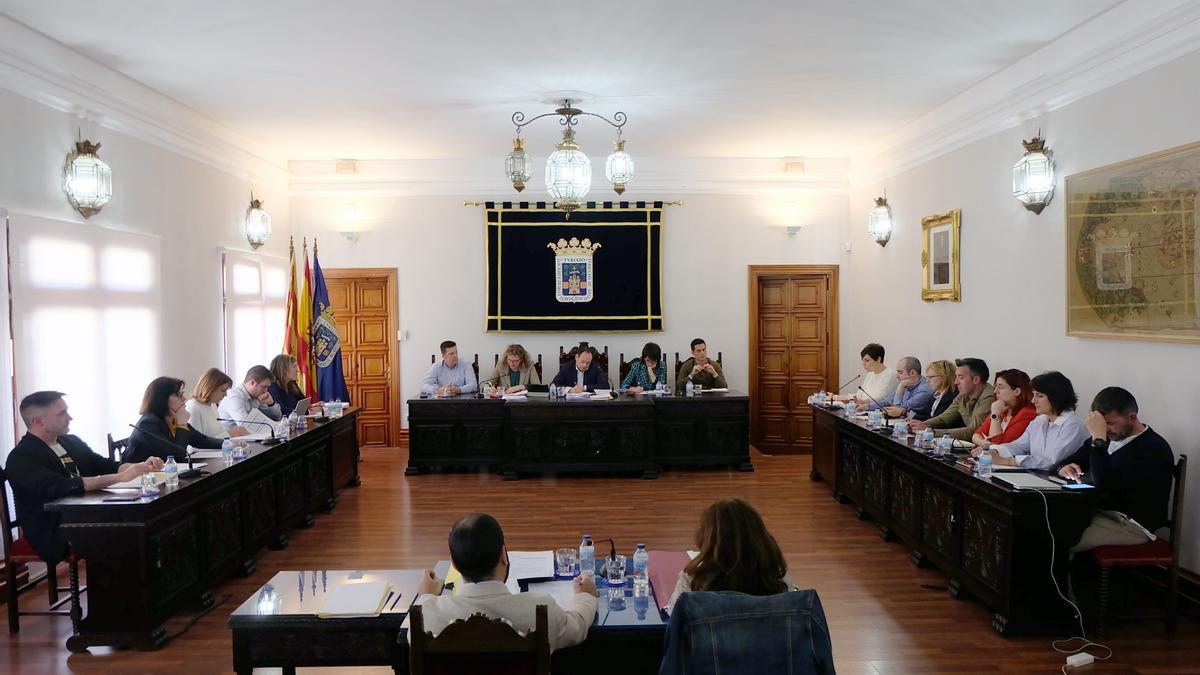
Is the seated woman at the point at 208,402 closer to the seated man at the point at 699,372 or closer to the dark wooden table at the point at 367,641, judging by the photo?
the dark wooden table at the point at 367,641

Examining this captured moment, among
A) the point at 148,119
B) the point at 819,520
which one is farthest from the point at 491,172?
the point at 819,520

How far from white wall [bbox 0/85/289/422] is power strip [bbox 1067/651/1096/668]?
617cm

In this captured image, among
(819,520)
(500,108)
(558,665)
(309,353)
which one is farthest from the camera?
(309,353)

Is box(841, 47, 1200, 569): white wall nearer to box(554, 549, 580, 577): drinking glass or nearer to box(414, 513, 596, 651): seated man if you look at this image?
box(554, 549, 580, 577): drinking glass

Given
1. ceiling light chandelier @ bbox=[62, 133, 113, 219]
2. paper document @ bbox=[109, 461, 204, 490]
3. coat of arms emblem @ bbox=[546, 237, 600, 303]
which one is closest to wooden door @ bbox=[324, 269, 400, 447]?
coat of arms emblem @ bbox=[546, 237, 600, 303]

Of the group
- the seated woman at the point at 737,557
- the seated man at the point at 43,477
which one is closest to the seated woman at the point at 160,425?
the seated man at the point at 43,477

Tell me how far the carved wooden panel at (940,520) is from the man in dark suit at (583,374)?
4067mm

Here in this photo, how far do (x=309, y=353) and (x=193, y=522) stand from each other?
379 centimetres

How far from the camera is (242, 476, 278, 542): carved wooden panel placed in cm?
502

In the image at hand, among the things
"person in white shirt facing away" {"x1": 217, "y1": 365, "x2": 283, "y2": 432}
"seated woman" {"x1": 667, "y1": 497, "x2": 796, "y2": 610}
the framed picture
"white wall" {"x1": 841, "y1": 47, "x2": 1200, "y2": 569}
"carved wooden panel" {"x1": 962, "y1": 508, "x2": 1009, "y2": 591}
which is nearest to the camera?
"seated woman" {"x1": 667, "y1": 497, "x2": 796, "y2": 610}

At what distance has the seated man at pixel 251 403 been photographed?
20.2 ft

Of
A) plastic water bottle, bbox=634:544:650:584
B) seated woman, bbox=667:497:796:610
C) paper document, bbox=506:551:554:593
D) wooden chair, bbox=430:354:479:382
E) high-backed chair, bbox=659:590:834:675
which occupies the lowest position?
paper document, bbox=506:551:554:593

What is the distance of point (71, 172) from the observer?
5.29 meters

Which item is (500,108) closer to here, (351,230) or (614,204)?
(614,204)
